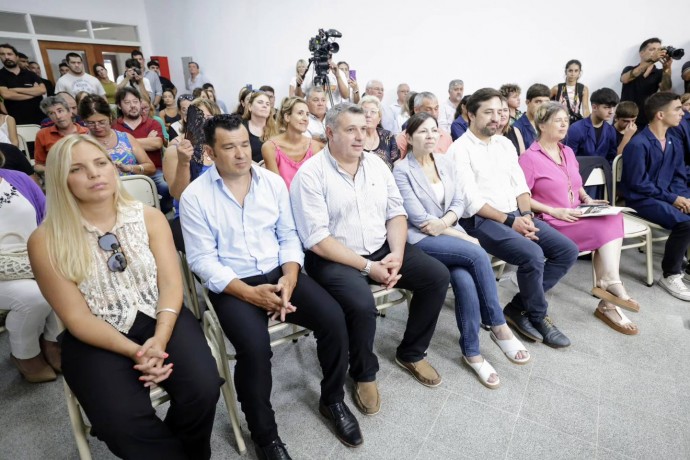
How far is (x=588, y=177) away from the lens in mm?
2818

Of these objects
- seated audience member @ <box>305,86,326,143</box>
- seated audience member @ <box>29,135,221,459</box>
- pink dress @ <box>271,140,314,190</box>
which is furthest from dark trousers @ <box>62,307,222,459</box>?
seated audience member @ <box>305,86,326,143</box>

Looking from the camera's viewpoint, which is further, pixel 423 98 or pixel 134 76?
pixel 134 76

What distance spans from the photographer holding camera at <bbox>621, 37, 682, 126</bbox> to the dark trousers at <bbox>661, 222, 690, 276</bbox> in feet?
7.39

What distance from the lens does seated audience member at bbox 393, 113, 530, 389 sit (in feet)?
6.22

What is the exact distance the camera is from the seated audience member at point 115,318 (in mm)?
1172

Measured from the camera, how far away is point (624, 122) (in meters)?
3.40

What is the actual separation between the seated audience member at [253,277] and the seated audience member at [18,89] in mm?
4744

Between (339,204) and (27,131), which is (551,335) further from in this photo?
(27,131)

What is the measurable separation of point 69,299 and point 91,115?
2.01 m

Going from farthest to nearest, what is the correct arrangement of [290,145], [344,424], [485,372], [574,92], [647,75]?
[574,92], [647,75], [290,145], [485,372], [344,424]

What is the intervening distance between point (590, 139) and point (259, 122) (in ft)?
9.50

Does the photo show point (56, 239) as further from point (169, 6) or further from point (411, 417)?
point (169, 6)

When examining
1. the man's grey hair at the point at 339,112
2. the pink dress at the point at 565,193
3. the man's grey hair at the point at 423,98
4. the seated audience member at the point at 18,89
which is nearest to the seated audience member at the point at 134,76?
the seated audience member at the point at 18,89

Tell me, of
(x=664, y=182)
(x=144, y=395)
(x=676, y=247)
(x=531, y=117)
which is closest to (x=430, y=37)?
(x=531, y=117)
